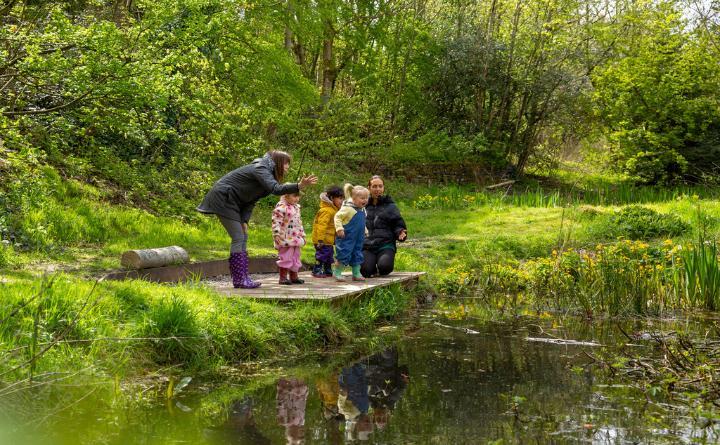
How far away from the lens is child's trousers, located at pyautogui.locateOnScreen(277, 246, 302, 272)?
29.5 feet

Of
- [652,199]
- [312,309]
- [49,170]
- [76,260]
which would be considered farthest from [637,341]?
[652,199]

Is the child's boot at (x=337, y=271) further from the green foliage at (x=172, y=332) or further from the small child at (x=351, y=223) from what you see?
the green foliage at (x=172, y=332)

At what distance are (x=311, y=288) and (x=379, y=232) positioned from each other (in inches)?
82.4

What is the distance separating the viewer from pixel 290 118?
17.6m

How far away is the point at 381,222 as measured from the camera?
10492 mm

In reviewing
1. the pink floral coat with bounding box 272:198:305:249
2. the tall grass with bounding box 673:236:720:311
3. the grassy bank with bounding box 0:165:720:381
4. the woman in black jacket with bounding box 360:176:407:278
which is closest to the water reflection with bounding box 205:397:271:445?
the grassy bank with bounding box 0:165:720:381

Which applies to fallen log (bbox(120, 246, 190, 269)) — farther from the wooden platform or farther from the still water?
the still water

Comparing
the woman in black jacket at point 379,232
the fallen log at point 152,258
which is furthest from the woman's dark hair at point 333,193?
the fallen log at point 152,258

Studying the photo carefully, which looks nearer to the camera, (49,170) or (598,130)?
(49,170)

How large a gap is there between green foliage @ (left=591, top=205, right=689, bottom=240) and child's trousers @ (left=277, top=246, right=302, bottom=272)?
25.8 ft

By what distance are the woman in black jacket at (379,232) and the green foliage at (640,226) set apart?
607 centimetres

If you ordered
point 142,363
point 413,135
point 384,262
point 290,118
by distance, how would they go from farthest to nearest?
point 413,135, point 290,118, point 384,262, point 142,363

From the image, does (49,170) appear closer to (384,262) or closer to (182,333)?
(384,262)

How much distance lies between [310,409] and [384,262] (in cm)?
547
